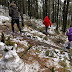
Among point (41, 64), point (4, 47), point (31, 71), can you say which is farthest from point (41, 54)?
point (4, 47)

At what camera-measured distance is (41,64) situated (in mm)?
3527

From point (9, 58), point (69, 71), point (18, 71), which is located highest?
point (9, 58)

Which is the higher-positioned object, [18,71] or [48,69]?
[18,71]

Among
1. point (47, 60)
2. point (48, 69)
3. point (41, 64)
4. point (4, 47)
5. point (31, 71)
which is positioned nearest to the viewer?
point (4, 47)

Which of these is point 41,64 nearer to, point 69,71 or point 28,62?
point 28,62

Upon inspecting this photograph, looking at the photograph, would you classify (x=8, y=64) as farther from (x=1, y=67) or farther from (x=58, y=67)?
(x=58, y=67)

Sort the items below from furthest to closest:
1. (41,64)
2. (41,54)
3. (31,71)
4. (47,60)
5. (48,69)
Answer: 1. (41,54)
2. (47,60)
3. (41,64)
4. (48,69)
5. (31,71)

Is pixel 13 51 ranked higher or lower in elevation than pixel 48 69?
higher

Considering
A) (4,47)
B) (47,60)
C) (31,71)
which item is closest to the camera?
(4,47)

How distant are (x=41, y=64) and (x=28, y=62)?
0.61m

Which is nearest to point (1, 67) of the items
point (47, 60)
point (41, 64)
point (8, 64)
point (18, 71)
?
point (8, 64)

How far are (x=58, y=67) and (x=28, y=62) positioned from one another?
1.37 m

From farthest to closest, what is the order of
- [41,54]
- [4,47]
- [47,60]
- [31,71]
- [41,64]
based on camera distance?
[41,54]
[47,60]
[41,64]
[31,71]
[4,47]

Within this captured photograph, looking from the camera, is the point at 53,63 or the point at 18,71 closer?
the point at 18,71
